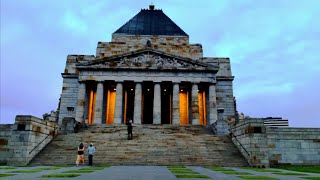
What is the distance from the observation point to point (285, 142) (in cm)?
2192

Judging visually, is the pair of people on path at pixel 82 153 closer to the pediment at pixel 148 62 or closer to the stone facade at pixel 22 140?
the stone facade at pixel 22 140

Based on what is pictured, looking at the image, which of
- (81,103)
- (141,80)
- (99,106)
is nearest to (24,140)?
(99,106)

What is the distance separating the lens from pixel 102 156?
20906 millimetres

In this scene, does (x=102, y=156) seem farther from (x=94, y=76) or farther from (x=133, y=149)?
(x=94, y=76)

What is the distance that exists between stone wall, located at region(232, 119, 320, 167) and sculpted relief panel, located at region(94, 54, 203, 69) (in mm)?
17863

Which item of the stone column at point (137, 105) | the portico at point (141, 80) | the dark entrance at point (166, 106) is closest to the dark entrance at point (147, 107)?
the dark entrance at point (166, 106)

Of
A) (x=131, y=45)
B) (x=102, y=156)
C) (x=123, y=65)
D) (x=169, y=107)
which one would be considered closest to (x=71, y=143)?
(x=102, y=156)

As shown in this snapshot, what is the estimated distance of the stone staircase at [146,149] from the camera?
66.0ft

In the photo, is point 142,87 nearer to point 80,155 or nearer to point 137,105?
point 137,105

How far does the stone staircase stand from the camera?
2011cm

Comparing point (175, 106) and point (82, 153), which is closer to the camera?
Result: point (82, 153)

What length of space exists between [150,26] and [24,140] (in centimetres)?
3500

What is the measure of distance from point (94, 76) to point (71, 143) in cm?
1589

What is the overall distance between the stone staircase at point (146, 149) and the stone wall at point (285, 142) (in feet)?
6.11
